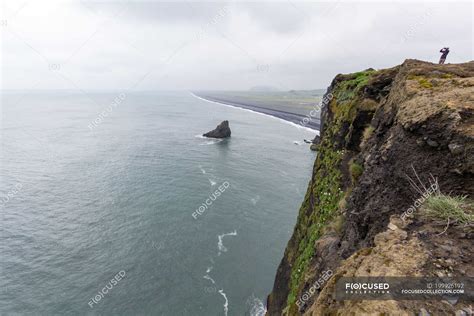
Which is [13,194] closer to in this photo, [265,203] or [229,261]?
[229,261]

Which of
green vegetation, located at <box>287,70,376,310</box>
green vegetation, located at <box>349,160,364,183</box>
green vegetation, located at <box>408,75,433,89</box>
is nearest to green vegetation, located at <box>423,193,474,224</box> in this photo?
green vegetation, located at <box>408,75,433,89</box>

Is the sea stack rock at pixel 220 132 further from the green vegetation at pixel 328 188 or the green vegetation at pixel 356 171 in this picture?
the green vegetation at pixel 356 171

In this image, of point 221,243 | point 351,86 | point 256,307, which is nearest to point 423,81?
point 351,86

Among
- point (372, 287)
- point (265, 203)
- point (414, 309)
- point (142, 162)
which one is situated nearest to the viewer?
point (414, 309)

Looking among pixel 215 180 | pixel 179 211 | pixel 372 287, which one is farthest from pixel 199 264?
pixel 372 287

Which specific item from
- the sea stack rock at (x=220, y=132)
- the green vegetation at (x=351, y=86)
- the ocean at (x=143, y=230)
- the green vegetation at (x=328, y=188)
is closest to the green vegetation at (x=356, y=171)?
the green vegetation at (x=328, y=188)

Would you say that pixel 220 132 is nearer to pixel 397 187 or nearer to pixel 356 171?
pixel 356 171

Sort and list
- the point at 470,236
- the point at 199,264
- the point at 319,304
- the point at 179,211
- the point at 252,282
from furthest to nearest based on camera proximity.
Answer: the point at 179,211
the point at 199,264
the point at 252,282
the point at 319,304
the point at 470,236
